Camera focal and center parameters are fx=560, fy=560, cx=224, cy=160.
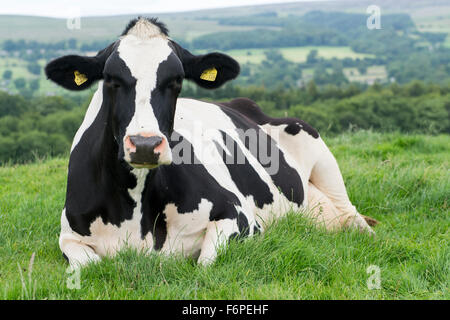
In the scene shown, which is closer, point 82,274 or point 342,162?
point 82,274

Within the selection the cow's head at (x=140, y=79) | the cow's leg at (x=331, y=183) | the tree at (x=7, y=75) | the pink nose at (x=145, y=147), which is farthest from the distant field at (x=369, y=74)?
the pink nose at (x=145, y=147)

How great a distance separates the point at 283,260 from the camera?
15.2 ft

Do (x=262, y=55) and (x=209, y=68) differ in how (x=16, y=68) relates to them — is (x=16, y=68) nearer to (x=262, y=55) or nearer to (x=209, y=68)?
(x=262, y=55)

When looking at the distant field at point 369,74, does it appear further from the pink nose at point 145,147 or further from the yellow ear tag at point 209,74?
the pink nose at point 145,147

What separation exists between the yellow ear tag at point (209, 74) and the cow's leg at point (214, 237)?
51.7 inches

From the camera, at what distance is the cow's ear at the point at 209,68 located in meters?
4.97

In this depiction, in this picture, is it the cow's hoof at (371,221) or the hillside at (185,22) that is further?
the hillside at (185,22)

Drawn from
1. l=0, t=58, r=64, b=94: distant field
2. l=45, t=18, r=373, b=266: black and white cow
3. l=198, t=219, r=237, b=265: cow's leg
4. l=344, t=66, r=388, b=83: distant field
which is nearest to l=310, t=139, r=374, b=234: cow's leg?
l=45, t=18, r=373, b=266: black and white cow

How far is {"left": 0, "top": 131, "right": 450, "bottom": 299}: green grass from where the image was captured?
401 centimetres

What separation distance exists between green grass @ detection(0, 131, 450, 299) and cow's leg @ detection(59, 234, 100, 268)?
142 mm

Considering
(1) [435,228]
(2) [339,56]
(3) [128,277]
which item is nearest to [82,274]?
(3) [128,277]

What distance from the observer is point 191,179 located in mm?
5129

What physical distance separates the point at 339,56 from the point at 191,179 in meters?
127
